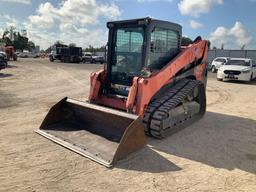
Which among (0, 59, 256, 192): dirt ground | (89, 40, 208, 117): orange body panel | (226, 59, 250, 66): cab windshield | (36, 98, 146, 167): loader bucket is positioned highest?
(226, 59, 250, 66): cab windshield

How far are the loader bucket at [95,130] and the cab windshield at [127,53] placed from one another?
1.30m

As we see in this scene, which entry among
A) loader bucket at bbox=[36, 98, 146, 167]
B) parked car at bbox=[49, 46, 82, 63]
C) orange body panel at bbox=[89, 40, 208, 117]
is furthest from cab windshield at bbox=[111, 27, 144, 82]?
parked car at bbox=[49, 46, 82, 63]

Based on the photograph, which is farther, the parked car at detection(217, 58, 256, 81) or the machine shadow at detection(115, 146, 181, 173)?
the parked car at detection(217, 58, 256, 81)

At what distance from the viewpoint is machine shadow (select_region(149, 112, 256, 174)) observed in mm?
4832

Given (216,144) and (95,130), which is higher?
(95,130)

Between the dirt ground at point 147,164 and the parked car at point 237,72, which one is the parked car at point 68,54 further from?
the dirt ground at point 147,164

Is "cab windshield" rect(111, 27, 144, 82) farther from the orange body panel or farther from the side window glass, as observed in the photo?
the orange body panel

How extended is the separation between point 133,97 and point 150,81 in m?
0.49

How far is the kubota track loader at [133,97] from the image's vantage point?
5.02 m

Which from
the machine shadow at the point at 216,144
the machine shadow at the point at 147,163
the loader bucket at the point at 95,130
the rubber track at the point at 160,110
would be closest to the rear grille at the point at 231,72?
the machine shadow at the point at 216,144

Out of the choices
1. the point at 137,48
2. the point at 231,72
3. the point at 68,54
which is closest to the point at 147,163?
the point at 137,48

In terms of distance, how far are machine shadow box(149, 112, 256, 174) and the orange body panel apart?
93 cm

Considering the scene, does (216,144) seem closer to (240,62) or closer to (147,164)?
(147,164)

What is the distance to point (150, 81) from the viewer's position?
555 cm
